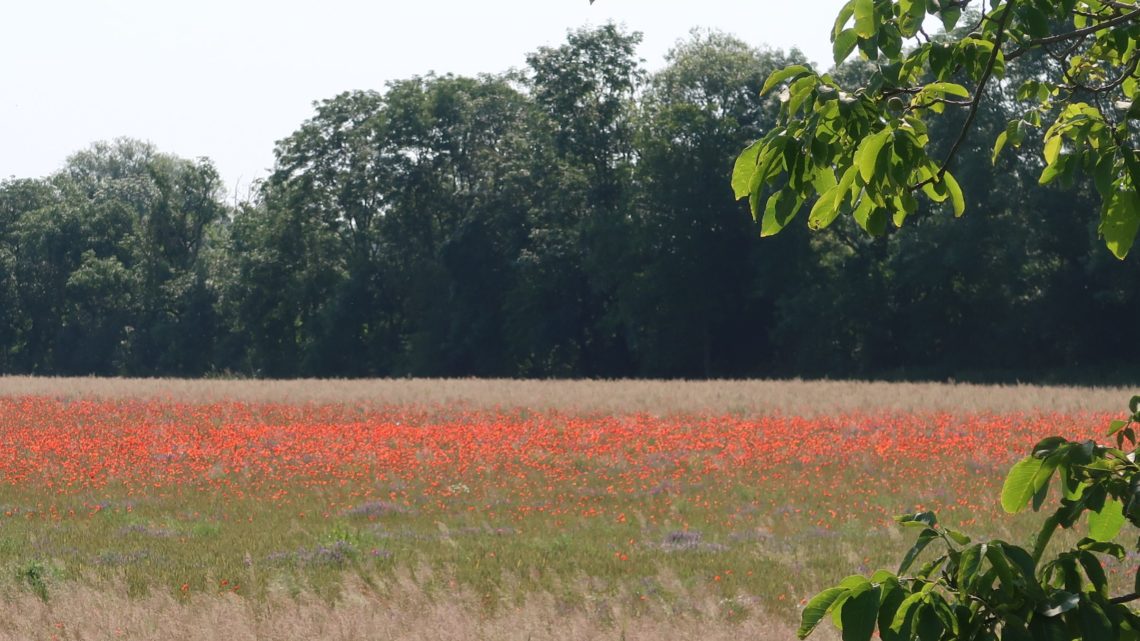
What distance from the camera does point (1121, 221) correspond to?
3994 millimetres

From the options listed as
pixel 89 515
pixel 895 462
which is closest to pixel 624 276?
pixel 895 462

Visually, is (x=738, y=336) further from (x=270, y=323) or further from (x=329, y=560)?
(x=329, y=560)

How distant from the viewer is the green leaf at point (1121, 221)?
3.94m

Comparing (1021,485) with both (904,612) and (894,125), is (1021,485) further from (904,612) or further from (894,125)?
(894,125)

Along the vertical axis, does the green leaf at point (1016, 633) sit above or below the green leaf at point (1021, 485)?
below

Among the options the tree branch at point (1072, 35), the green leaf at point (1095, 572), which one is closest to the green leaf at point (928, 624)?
the green leaf at point (1095, 572)

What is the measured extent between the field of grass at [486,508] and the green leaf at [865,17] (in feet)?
21.6

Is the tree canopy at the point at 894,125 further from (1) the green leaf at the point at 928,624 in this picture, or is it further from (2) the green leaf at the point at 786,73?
(1) the green leaf at the point at 928,624

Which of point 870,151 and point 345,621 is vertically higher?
point 870,151

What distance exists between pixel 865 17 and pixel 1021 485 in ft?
4.43

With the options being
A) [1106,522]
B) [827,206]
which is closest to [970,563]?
[1106,522]

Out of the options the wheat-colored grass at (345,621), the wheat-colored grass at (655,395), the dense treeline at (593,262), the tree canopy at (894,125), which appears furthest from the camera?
the dense treeline at (593,262)

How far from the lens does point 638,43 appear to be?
69.7 m

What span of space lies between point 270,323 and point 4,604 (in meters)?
67.5
